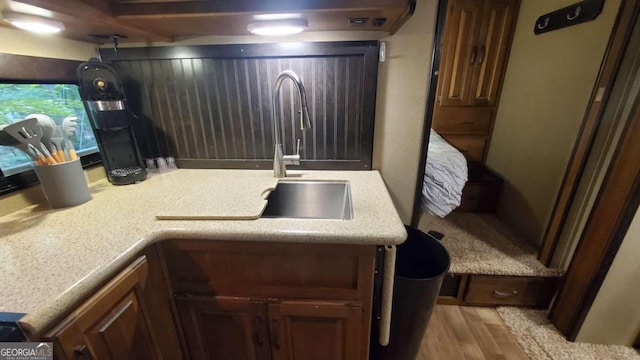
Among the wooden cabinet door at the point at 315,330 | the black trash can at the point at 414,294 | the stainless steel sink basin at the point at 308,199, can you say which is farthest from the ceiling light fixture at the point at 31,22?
the black trash can at the point at 414,294

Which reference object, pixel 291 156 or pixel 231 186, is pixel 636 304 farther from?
pixel 231 186

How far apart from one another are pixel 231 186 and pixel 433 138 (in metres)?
1.98

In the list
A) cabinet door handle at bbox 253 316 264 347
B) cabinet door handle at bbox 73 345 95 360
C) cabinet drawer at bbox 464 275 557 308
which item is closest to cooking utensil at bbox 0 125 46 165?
cabinet door handle at bbox 73 345 95 360

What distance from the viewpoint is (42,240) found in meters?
0.78

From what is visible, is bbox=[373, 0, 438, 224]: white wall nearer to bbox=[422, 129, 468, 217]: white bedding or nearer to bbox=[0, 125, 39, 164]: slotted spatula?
bbox=[422, 129, 468, 217]: white bedding

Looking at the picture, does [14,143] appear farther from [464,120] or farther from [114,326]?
[464,120]

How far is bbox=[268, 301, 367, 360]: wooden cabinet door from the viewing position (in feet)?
2.92

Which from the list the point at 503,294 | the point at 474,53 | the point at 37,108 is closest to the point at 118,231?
the point at 37,108

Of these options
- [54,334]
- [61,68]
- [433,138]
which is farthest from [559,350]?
[61,68]

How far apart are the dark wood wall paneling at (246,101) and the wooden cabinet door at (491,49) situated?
1.92 meters

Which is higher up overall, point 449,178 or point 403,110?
point 403,110

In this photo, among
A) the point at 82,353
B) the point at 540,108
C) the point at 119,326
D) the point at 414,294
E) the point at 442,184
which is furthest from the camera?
the point at 540,108

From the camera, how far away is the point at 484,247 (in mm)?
1839

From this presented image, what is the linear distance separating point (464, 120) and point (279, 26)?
2.34m
